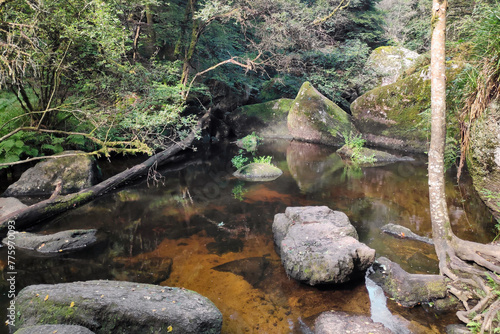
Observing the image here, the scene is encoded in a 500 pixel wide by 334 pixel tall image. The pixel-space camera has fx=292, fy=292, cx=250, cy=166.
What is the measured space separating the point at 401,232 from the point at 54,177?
8330 millimetres

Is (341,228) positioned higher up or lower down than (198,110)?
lower down

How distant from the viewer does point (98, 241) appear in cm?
540

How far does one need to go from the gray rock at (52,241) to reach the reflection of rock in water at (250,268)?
2.63m

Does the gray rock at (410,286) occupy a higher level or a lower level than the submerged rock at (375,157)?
higher

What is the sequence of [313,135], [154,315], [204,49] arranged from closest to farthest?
[154,315], [204,49], [313,135]

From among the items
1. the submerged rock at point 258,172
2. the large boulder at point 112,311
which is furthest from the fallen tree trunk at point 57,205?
the large boulder at point 112,311

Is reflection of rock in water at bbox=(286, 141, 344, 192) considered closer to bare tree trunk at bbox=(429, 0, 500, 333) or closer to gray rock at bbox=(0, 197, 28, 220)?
bare tree trunk at bbox=(429, 0, 500, 333)

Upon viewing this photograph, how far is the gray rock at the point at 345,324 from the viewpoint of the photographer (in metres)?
3.14

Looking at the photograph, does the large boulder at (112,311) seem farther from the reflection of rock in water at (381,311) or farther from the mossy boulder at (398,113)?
the mossy boulder at (398,113)

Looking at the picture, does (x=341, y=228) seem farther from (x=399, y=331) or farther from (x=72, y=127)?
(x=72, y=127)

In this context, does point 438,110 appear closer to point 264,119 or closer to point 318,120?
point 318,120

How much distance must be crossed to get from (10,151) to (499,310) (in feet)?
32.5

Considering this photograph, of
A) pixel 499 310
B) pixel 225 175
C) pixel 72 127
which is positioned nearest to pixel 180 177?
pixel 225 175

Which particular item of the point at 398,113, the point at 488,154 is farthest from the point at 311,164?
the point at 488,154
